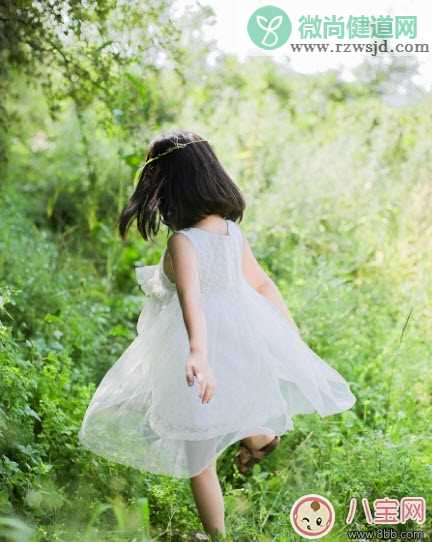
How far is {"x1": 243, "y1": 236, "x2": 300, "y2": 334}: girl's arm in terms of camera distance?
3.17 meters

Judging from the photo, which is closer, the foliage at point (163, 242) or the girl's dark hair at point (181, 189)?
the girl's dark hair at point (181, 189)

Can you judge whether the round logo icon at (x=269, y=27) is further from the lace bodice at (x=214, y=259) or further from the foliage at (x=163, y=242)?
the lace bodice at (x=214, y=259)

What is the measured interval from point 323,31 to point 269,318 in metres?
1.44

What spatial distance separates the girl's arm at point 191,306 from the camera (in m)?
2.59

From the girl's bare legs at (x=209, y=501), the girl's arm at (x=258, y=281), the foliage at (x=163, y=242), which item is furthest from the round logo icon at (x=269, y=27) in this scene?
the girl's bare legs at (x=209, y=501)

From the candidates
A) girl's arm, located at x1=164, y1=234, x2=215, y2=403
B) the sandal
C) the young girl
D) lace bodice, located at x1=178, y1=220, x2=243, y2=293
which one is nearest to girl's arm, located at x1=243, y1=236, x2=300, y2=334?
the young girl

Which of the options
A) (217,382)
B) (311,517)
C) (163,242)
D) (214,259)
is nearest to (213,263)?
(214,259)

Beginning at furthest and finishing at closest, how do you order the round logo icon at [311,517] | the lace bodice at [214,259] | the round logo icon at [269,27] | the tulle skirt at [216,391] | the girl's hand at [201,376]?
the round logo icon at [269,27], the round logo icon at [311,517], the lace bodice at [214,259], the tulle skirt at [216,391], the girl's hand at [201,376]

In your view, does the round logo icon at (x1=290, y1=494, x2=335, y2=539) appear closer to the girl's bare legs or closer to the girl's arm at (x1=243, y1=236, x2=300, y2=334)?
the girl's bare legs

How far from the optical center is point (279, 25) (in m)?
3.68

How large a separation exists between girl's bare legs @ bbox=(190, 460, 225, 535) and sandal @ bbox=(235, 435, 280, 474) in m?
0.44

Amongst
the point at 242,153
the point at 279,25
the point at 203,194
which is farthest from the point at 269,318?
the point at 242,153

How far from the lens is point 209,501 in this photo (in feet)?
9.43

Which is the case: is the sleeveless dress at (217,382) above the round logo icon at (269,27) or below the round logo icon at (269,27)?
below
